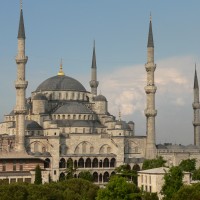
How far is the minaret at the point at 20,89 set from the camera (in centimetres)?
6962

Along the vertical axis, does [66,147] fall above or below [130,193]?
above

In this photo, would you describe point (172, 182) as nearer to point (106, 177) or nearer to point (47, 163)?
point (47, 163)

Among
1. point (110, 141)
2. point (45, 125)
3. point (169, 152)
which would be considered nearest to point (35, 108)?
point (45, 125)

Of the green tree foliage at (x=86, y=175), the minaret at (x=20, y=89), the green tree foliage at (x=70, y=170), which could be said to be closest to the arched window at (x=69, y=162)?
the green tree foliage at (x=70, y=170)

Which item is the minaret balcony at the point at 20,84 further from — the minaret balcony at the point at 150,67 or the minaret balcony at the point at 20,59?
the minaret balcony at the point at 150,67

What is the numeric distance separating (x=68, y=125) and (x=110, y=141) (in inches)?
198

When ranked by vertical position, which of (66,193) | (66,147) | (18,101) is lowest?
(66,193)

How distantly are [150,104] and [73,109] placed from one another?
929 centimetres

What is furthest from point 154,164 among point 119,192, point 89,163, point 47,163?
point 119,192

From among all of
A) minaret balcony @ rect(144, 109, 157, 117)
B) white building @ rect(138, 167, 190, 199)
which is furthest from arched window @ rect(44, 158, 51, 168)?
white building @ rect(138, 167, 190, 199)

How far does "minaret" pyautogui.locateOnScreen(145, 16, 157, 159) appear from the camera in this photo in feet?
244

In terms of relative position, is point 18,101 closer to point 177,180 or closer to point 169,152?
point 169,152

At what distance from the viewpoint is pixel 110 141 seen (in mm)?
74938

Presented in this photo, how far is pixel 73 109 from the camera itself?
3100 inches
